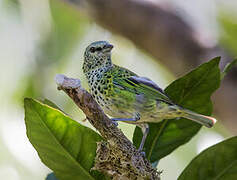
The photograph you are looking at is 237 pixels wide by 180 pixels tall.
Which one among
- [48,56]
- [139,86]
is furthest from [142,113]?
[48,56]

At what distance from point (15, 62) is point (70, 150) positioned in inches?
200

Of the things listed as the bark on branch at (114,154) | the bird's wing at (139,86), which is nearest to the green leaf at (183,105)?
the bird's wing at (139,86)

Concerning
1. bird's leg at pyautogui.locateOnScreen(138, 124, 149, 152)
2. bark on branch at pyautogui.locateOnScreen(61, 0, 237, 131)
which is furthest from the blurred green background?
bird's leg at pyautogui.locateOnScreen(138, 124, 149, 152)

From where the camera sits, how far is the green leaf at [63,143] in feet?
9.30

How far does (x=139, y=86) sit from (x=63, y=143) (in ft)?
4.38

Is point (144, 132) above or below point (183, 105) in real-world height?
below

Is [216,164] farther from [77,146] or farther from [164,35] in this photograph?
[164,35]

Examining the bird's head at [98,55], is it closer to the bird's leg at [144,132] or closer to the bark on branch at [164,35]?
the bird's leg at [144,132]

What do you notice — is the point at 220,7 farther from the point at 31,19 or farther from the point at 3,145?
the point at 3,145

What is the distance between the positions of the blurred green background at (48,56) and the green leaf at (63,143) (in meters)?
3.50

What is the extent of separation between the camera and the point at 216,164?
9.91 ft

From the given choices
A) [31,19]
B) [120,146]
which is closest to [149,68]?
[31,19]

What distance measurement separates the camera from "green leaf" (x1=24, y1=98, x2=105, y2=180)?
2834 mm

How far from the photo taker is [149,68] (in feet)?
28.2
